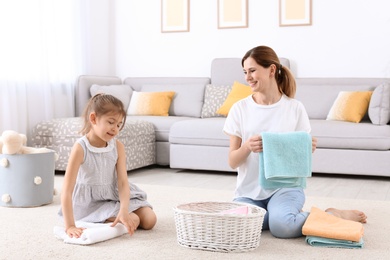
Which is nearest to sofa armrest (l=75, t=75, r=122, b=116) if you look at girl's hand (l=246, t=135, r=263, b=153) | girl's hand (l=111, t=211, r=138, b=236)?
girl's hand (l=111, t=211, r=138, b=236)

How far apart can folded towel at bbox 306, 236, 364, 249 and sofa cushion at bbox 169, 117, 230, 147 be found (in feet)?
7.50

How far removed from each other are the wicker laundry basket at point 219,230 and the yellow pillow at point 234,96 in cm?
283

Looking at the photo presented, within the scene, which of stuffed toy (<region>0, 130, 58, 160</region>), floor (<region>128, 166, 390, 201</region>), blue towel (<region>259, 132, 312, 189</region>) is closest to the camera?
blue towel (<region>259, 132, 312, 189</region>)

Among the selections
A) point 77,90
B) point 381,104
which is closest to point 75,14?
point 77,90

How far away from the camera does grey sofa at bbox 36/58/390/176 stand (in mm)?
4371

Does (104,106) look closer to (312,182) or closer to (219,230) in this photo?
(219,230)

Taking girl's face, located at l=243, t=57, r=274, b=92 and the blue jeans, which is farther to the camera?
girl's face, located at l=243, t=57, r=274, b=92

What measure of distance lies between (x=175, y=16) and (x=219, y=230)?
3973 mm

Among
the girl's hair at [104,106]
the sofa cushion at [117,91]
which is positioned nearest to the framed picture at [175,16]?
the sofa cushion at [117,91]

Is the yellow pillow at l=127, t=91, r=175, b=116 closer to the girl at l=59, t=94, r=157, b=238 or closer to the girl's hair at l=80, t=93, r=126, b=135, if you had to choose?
the girl at l=59, t=94, r=157, b=238

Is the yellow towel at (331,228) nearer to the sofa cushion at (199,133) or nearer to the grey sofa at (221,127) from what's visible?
the grey sofa at (221,127)

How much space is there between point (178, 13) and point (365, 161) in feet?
8.29

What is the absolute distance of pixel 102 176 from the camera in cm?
268

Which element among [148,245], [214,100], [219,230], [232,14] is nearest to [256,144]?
[219,230]
